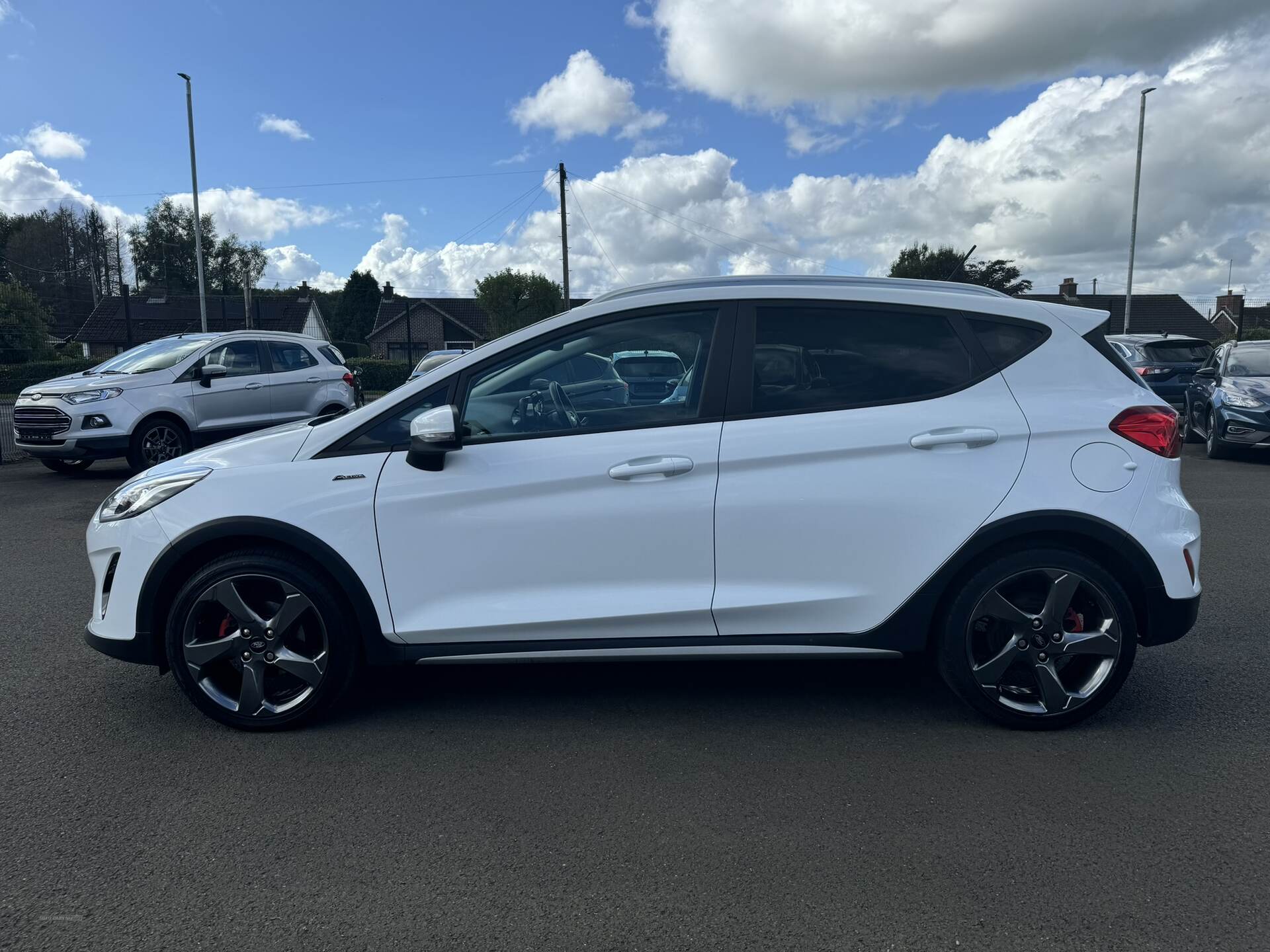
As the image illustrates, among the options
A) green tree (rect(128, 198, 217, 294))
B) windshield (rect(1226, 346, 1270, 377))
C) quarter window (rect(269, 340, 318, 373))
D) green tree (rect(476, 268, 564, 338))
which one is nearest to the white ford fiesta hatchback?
quarter window (rect(269, 340, 318, 373))

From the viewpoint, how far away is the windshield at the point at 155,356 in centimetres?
1181

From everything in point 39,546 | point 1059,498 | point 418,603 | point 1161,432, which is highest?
point 1161,432

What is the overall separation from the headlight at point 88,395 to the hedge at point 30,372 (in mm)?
14485

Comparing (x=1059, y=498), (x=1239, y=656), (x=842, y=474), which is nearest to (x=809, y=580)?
(x=842, y=474)

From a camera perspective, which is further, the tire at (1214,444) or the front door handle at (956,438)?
the tire at (1214,444)

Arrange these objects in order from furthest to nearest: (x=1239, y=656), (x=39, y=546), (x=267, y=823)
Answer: (x=39, y=546) → (x=1239, y=656) → (x=267, y=823)

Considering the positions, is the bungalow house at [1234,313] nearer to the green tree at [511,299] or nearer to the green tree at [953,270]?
the green tree at [953,270]

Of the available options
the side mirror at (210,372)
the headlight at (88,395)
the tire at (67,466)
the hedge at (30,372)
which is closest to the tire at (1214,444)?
the side mirror at (210,372)

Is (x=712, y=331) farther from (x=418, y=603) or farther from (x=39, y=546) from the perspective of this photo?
(x=39, y=546)

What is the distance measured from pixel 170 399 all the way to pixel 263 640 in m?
9.06

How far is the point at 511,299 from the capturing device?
58.8 metres

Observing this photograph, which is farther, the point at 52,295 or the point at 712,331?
the point at 52,295

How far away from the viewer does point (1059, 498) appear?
364cm

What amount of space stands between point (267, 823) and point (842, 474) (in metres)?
2.38
